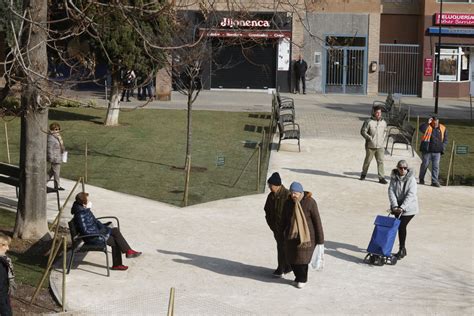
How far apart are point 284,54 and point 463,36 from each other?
28.0ft

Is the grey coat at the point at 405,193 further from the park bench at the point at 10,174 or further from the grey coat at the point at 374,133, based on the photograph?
the grey coat at the point at 374,133

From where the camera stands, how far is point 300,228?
513 inches

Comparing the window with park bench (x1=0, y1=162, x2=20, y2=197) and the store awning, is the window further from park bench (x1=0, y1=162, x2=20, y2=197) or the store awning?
park bench (x1=0, y1=162, x2=20, y2=197)

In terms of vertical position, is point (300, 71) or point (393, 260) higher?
point (300, 71)

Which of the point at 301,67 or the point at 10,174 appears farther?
the point at 301,67

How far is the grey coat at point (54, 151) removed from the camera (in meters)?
19.6

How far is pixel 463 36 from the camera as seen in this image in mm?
44875

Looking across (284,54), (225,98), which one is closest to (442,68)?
(284,54)

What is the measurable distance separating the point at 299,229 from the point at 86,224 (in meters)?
3.15

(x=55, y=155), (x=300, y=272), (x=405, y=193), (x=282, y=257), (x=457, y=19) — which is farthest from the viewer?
(x=457, y=19)

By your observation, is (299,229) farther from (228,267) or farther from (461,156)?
(461,156)

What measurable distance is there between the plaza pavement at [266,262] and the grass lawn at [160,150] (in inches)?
44.1

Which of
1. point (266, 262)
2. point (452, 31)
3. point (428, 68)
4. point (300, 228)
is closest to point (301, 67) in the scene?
point (428, 68)

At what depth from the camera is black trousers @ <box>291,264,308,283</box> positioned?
13.3 metres
